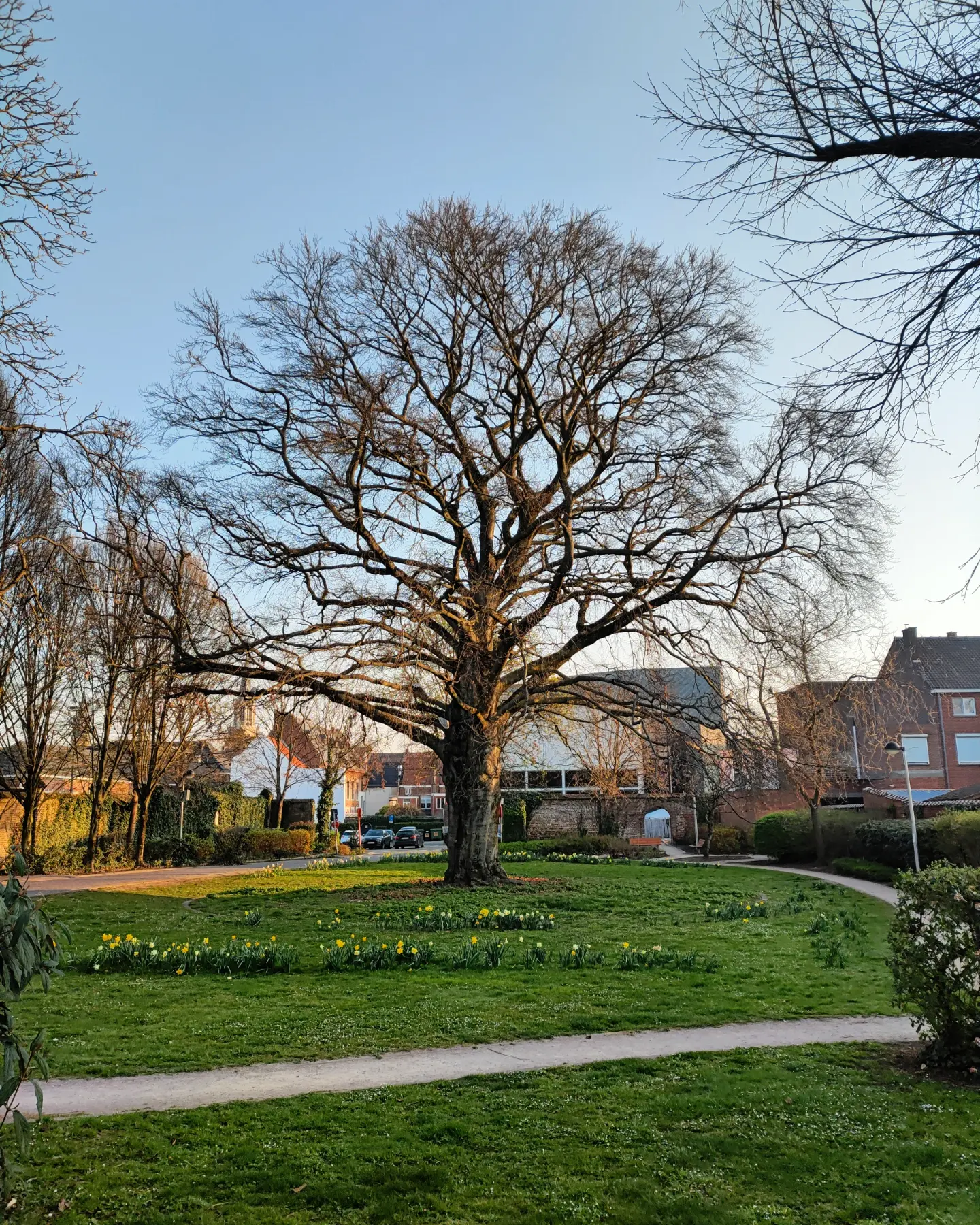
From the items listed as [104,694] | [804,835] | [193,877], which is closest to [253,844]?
[104,694]

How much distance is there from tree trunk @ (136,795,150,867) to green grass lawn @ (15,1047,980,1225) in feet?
85.3

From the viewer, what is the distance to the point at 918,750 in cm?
4259

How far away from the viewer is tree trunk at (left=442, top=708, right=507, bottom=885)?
754 inches

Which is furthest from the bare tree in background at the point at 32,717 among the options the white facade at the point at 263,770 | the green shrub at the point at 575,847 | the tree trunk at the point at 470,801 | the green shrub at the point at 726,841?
the white facade at the point at 263,770

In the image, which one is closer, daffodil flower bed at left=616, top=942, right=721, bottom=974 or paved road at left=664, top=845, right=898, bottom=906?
daffodil flower bed at left=616, top=942, right=721, bottom=974

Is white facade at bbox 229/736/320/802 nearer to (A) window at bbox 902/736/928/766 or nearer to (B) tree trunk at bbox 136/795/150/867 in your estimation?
(B) tree trunk at bbox 136/795/150/867

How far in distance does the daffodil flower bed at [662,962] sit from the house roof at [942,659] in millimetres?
35027

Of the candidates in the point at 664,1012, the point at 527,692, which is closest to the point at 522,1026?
the point at 664,1012

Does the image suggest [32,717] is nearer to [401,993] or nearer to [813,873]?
[401,993]

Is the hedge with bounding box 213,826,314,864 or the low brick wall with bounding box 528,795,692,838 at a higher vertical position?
the low brick wall with bounding box 528,795,692,838

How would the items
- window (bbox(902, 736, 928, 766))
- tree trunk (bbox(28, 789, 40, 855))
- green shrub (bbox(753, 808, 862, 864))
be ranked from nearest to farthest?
tree trunk (bbox(28, 789, 40, 855))
green shrub (bbox(753, 808, 862, 864))
window (bbox(902, 736, 928, 766))

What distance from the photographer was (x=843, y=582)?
15805 millimetres

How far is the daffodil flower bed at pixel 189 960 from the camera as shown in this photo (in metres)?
10.2

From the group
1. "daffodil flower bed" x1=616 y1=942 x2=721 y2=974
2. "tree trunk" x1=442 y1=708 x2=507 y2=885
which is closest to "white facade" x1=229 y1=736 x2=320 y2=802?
"tree trunk" x1=442 y1=708 x2=507 y2=885
